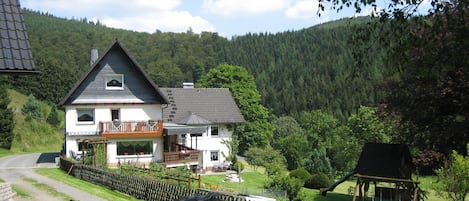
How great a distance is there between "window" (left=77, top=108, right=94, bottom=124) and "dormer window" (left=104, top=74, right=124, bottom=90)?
2014 mm

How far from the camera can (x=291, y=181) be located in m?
24.9

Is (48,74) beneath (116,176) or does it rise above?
above

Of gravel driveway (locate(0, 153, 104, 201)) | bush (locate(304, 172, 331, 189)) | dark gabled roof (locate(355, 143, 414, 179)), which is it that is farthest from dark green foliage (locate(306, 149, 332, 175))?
dark gabled roof (locate(355, 143, 414, 179))

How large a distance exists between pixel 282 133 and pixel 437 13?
263 feet

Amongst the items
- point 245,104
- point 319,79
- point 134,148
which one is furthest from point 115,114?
point 319,79

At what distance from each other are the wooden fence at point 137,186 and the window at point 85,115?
7.78 metres

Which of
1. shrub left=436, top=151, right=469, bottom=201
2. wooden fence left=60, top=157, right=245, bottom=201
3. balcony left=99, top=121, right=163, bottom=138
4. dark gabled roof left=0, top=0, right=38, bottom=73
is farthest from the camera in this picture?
balcony left=99, top=121, right=163, bottom=138

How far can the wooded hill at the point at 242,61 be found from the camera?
3728 inches

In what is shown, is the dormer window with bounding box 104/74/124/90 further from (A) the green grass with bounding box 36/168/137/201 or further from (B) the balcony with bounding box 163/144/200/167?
(A) the green grass with bounding box 36/168/137/201

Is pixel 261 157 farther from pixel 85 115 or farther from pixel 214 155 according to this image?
pixel 85 115

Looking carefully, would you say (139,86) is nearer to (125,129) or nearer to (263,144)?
(125,129)

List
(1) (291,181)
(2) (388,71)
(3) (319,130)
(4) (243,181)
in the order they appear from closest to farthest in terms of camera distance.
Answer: (2) (388,71) < (1) (291,181) < (4) (243,181) < (3) (319,130)

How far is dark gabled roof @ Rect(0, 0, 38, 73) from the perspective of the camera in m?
10.2

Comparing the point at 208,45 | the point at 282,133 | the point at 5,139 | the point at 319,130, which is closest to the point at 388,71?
the point at 5,139
